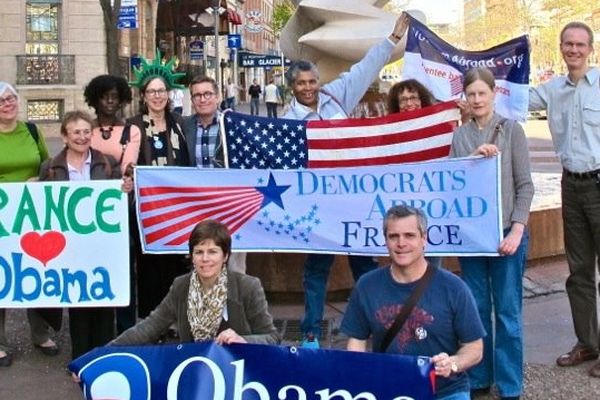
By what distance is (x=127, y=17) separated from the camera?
2436 centimetres

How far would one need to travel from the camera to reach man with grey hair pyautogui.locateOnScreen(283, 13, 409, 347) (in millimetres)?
5500

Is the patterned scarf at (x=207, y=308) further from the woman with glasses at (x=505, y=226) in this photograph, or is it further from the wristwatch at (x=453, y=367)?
the woman with glasses at (x=505, y=226)

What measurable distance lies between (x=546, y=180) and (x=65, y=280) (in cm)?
797

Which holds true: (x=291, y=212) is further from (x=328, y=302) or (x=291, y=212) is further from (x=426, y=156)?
(x=328, y=302)

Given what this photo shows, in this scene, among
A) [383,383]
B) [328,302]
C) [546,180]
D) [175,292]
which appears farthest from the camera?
[546,180]

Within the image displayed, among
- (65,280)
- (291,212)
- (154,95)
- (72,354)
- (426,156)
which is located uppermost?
(154,95)

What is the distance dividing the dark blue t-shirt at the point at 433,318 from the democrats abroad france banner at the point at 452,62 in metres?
2.79

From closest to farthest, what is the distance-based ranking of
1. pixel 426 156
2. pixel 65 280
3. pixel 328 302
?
pixel 65 280
pixel 426 156
pixel 328 302

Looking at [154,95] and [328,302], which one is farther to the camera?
[328,302]

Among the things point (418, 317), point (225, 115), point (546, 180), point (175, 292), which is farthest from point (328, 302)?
point (546, 180)

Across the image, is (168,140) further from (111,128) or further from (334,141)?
(334,141)

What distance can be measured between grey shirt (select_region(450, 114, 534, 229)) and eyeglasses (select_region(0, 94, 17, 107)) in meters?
2.79

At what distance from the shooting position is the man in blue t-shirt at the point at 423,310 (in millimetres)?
3359

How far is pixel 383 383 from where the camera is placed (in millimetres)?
3293
